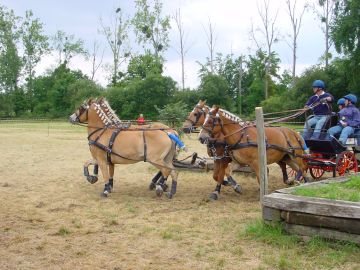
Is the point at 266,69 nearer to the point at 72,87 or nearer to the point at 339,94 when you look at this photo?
the point at 339,94

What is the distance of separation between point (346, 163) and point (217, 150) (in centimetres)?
275

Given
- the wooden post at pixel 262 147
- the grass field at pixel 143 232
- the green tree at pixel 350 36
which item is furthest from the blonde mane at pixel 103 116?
the green tree at pixel 350 36

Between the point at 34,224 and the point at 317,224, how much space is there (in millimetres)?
4548

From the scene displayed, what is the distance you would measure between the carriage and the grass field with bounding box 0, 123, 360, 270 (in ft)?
4.73

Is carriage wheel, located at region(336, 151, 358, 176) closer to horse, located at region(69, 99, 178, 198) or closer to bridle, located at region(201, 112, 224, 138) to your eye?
bridle, located at region(201, 112, 224, 138)

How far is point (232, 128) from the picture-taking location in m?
9.48

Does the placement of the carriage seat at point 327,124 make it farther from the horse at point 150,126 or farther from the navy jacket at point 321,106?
the horse at point 150,126

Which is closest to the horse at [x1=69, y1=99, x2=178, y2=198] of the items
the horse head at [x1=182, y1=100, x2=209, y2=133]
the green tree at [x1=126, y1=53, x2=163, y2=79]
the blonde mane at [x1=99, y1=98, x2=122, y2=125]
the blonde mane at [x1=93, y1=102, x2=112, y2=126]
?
the blonde mane at [x1=93, y1=102, x2=112, y2=126]

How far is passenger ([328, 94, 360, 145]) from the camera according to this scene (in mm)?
9539

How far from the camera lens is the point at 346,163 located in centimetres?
951

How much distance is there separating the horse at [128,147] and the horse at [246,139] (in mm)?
1063

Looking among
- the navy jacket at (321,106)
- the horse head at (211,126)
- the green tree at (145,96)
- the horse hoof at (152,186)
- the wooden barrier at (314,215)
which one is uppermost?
the green tree at (145,96)

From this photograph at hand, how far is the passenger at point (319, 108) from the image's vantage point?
32.3 feet

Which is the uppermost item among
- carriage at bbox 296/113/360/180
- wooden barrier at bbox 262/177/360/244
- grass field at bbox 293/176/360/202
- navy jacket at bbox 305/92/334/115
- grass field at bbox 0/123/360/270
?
navy jacket at bbox 305/92/334/115
